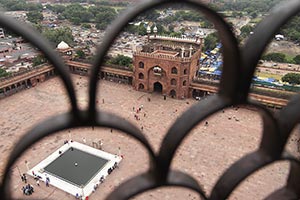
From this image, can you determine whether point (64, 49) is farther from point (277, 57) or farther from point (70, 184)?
point (277, 57)

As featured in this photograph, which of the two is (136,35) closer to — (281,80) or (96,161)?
(281,80)

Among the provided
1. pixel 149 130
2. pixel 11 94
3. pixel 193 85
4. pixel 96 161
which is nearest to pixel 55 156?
pixel 96 161

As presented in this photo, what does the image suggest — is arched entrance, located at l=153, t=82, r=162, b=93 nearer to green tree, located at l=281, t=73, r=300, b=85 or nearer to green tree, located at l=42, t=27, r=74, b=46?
green tree, located at l=281, t=73, r=300, b=85

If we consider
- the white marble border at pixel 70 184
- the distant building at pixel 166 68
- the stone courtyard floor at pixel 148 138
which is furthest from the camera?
the distant building at pixel 166 68

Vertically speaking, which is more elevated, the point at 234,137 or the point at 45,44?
the point at 45,44

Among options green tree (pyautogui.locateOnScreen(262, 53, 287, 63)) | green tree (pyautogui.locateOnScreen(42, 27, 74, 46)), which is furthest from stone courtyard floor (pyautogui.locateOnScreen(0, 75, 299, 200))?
green tree (pyautogui.locateOnScreen(262, 53, 287, 63))

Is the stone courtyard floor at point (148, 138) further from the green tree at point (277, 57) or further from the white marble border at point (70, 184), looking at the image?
the green tree at point (277, 57)

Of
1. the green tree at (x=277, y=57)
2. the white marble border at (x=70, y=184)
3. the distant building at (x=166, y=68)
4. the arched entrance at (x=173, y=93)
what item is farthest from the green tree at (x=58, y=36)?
the green tree at (x=277, y=57)

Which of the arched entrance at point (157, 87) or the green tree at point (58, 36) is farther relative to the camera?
the green tree at point (58, 36)

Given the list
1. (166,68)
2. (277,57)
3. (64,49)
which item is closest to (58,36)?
(64,49)
